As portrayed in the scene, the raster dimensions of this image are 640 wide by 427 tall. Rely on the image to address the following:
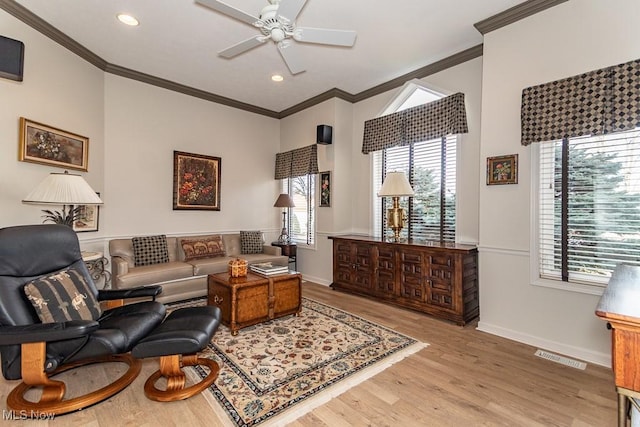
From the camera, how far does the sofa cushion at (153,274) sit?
356cm

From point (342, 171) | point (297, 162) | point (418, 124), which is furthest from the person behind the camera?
point (297, 162)

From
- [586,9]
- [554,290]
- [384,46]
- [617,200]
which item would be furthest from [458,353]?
[384,46]

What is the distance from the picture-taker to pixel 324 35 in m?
2.58

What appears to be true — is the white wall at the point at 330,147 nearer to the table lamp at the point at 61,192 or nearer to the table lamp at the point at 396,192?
the table lamp at the point at 61,192

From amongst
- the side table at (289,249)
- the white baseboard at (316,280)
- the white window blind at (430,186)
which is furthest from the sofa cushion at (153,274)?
the white window blind at (430,186)

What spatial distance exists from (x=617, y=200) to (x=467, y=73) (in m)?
2.08

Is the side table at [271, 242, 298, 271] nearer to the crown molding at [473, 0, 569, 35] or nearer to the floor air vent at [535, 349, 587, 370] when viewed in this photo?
the floor air vent at [535, 349, 587, 370]

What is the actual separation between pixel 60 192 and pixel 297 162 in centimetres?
349

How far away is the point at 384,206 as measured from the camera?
467 cm

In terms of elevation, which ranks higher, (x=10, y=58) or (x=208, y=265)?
(x=10, y=58)

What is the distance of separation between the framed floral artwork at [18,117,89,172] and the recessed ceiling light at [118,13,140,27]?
136cm

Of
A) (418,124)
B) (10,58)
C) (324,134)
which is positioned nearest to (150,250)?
(10,58)

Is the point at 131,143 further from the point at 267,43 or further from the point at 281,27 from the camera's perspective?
the point at 281,27

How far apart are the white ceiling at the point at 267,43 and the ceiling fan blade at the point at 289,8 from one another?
66 centimetres
